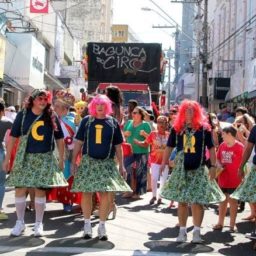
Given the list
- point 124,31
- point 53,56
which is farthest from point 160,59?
point 124,31

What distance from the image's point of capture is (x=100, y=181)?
6.79m

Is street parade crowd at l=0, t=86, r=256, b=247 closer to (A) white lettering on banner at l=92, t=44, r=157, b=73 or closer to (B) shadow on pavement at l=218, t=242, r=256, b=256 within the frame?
(B) shadow on pavement at l=218, t=242, r=256, b=256

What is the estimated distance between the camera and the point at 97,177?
22.3 ft

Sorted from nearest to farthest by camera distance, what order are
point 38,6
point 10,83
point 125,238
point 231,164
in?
1. point 125,238
2. point 231,164
3. point 10,83
4. point 38,6

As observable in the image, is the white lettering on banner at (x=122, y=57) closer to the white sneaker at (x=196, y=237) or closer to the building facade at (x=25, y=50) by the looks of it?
the building facade at (x=25, y=50)

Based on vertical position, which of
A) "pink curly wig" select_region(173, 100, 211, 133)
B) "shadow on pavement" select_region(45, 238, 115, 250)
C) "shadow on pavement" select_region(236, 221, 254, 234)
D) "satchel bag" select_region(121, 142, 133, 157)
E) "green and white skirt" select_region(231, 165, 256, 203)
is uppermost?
"pink curly wig" select_region(173, 100, 211, 133)

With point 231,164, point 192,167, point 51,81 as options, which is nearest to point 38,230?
point 192,167

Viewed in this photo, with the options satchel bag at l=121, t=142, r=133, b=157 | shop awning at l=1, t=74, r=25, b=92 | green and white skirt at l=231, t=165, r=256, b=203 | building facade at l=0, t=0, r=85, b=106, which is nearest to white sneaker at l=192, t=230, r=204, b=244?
green and white skirt at l=231, t=165, r=256, b=203

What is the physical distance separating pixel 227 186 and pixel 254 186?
1230 millimetres

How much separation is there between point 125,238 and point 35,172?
54.8 inches

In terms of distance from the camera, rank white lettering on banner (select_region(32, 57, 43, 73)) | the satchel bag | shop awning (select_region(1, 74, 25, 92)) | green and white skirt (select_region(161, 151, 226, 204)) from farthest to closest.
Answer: white lettering on banner (select_region(32, 57, 43, 73)), shop awning (select_region(1, 74, 25, 92)), the satchel bag, green and white skirt (select_region(161, 151, 226, 204))

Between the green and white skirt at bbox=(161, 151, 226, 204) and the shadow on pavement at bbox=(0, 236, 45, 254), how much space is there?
1.61m

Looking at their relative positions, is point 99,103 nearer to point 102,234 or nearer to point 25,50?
point 102,234

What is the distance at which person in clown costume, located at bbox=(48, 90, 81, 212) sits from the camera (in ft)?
28.3
